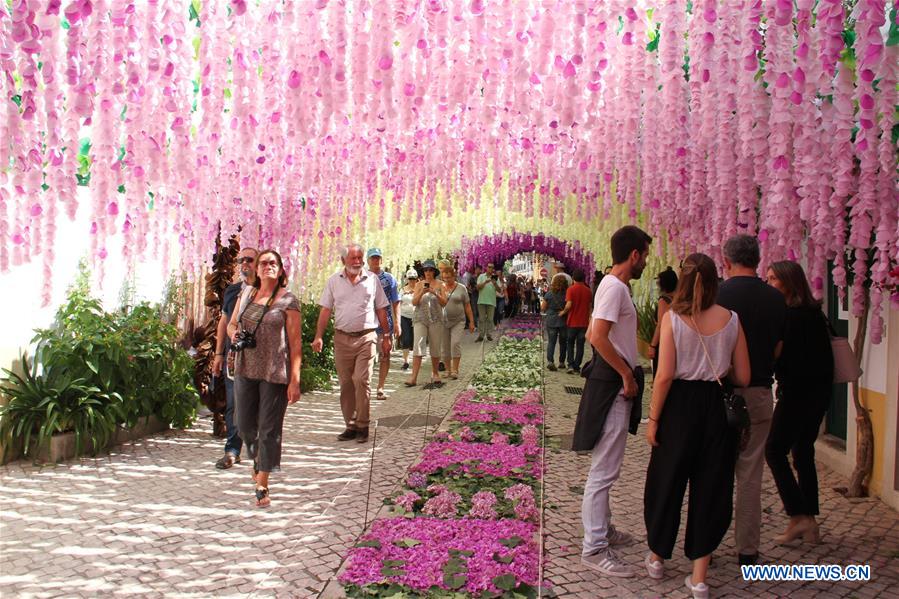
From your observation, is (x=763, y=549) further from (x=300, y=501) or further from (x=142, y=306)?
(x=142, y=306)

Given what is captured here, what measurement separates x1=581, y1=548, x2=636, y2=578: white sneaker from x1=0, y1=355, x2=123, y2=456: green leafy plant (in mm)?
3903

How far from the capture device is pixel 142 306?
611 centimetres

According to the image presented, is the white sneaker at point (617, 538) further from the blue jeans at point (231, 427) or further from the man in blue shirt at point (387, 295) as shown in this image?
the man in blue shirt at point (387, 295)

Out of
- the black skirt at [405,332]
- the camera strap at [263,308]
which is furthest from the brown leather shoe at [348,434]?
the black skirt at [405,332]

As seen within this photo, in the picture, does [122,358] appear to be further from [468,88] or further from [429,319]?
[429,319]

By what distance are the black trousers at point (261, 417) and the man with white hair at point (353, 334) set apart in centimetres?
171

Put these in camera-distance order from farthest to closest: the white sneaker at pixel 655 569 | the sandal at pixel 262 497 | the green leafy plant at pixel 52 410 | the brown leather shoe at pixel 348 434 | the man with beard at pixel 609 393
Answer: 1. the brown leather shoe at pixel 348 434
2. the green leafy plant at pixel 52 410
3. the sandal at pixel 262 497
4. the man with beard at pixel 609 393
5. the white sneaker at pixel 655 569

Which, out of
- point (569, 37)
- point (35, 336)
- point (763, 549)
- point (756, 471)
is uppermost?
point (569, 37)

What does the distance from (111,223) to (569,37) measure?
2.85 metres

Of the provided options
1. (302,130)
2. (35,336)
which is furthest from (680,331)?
(35,336)

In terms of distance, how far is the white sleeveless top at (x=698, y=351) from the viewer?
306 centimetres

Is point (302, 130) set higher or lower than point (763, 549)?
higher

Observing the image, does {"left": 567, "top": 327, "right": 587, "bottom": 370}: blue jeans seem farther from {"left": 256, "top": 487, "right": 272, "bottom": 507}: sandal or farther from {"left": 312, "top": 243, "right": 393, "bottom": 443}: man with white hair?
{"left": 256, "top": 487, "right": 272, "bottom": 507}: sandal

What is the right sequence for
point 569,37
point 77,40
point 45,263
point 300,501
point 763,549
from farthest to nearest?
1. point 300,501
2. point 569,37
3. point 763,549
4. point 45,263
5. point 77,40
